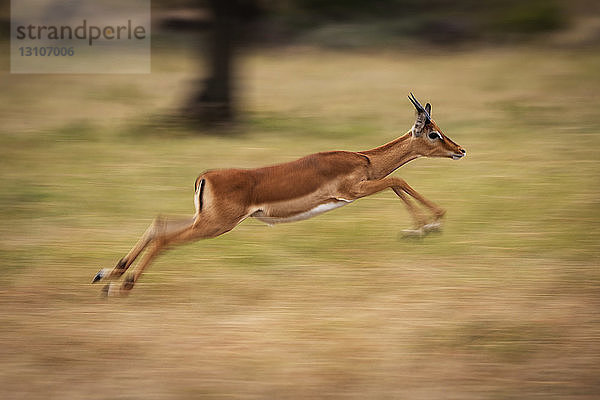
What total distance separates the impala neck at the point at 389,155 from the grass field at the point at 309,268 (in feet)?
2.47

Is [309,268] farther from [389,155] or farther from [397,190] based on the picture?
[389,155]

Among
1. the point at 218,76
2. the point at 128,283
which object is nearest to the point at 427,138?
the point at 128,283

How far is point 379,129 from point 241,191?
6.17 meters

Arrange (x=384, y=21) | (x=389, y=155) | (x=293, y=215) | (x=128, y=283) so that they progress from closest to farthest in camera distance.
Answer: (x=128, y=283), (x=293, y=215), (x=389, y=155), (x=384, y=21)

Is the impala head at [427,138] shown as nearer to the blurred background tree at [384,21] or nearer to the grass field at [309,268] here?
the grass field at [309,268]

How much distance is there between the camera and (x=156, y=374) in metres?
5.25

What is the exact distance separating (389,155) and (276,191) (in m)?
1.01

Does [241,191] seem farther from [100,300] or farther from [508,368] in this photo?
[508,368]

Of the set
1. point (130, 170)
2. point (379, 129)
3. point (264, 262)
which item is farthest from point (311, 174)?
point (379, 129)

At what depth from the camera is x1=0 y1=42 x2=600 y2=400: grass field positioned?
207 inches

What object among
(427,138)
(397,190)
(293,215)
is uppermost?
(427,138)

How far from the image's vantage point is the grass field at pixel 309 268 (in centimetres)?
526

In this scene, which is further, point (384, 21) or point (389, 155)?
point (384, 21)

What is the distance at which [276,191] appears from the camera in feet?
21.0
